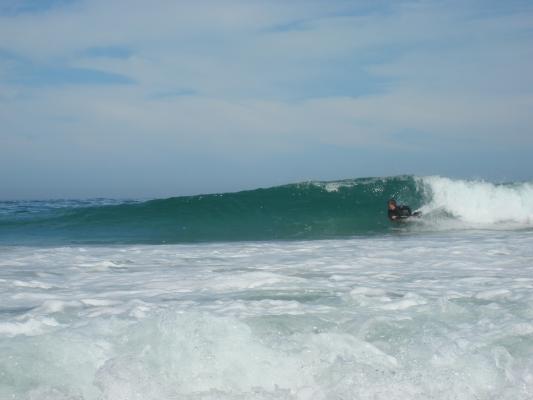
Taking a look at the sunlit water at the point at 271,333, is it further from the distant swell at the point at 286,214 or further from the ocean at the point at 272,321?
the distant swell at the point at 286,214

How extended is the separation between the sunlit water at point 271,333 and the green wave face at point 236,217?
6744mm

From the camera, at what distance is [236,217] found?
60.0 ft

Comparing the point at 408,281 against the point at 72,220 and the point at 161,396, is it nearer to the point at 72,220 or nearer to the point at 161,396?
the point at 161,396

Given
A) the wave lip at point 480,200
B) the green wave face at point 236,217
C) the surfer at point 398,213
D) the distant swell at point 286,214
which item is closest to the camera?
the green wave face at point 236,217

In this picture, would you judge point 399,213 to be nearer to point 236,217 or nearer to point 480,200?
point 480,200

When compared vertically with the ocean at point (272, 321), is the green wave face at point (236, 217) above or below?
above

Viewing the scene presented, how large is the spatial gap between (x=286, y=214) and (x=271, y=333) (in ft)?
48.6

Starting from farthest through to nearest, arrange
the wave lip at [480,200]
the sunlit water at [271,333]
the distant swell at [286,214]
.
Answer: the wave lip at [480,200]
the distant swell at [286,214]
the sunlit water at [271,333]

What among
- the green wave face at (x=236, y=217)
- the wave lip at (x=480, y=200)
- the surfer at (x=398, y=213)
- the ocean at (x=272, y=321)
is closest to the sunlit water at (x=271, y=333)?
the ocean at (x=272, y=321)

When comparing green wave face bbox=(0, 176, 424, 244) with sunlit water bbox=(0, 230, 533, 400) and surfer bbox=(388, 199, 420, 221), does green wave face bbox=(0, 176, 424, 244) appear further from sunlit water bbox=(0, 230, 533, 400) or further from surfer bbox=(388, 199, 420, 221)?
sunlit water bbox=(0, 230, 533, 400)

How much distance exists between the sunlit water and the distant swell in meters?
6.75

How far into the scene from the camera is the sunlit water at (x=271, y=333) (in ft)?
10.9

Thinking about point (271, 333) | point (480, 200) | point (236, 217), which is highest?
point (480, 200)

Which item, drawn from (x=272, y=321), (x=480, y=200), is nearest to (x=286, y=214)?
(x=480, y=200)
